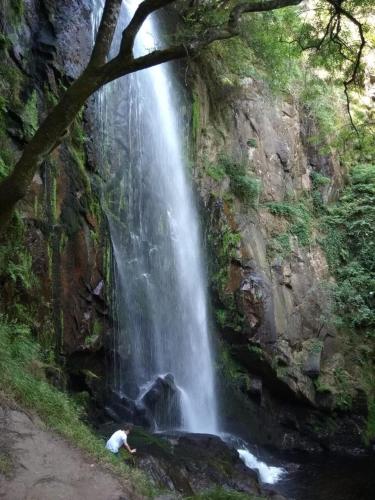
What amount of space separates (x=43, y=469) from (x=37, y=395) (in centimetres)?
163

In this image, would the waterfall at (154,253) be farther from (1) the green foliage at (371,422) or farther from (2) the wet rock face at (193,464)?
(1) the green foliage at (371,422)

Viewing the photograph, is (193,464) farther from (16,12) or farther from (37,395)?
(16,12)

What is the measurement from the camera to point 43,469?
15.6 feet

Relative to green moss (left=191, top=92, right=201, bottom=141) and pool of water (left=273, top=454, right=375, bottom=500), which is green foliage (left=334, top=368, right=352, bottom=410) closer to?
pool of water (left=273, top=454, right=375, bottom=500)

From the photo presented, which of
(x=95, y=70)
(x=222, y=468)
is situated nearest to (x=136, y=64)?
(x=95, y=70)

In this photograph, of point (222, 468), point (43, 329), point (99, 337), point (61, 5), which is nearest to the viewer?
point (43, 329)

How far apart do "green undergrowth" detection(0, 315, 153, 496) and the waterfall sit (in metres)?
3.38

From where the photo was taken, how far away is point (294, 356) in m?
14.1

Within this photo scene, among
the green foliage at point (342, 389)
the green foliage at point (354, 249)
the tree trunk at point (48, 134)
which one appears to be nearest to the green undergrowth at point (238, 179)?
the green foliage at point (354, 249)

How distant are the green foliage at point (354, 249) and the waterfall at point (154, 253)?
539 centimetres

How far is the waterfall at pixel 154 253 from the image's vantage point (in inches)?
433

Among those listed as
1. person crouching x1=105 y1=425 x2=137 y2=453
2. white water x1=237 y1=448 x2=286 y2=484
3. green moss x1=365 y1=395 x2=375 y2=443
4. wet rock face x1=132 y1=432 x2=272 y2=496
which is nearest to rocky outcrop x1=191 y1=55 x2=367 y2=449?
green moss x1=365 y1=395 x2=375 y2=443

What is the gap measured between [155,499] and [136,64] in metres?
5.16

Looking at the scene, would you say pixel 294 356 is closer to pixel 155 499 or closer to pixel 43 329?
pixel 43 329
